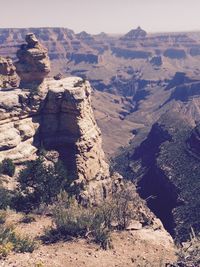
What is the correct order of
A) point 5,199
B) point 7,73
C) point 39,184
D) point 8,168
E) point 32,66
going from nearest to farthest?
point 5,199, point 39,184, point 8,168, point 32,66, point 7,73

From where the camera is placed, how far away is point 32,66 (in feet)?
288

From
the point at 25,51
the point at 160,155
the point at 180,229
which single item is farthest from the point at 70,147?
the point at 160,155

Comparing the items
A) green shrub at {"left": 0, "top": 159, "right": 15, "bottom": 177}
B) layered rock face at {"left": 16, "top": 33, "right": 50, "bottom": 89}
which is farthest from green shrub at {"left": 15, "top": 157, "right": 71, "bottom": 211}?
layered rock face at {"left": 16, "top": 33, "right": 50, "bottom": 89}

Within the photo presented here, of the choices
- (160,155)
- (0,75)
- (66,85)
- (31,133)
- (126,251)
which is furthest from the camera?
(160,155)

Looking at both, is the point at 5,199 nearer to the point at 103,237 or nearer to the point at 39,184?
the point at 39,184

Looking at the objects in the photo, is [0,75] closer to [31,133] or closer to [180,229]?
[31,133]

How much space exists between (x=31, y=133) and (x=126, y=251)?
41798mm

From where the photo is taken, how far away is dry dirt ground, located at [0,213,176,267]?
40.7 meters

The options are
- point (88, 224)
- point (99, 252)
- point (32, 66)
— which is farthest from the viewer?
point (32, 66)

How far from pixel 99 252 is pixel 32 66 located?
167ft

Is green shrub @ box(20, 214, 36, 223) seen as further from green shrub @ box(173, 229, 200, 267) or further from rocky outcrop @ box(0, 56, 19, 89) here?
rocky outcrop @ box(0, 56, 19, 89)

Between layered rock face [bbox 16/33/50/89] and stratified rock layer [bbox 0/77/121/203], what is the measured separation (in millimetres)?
2406

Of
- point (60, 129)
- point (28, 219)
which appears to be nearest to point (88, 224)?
point (28, 219)

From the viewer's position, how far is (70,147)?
85312mm
